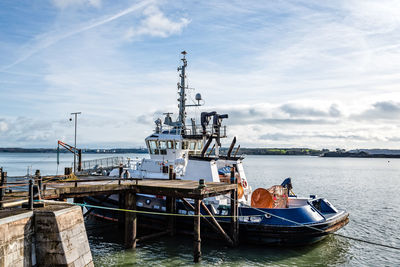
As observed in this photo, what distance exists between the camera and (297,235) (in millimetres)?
16125

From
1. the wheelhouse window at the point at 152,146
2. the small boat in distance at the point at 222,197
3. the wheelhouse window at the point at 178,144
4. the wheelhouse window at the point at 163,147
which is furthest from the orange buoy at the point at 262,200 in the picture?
the wheelhouse window at the point at 152,146

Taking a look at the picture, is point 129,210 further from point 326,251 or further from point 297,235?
point 326,251

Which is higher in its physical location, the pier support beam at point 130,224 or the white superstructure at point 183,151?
the white superstructure at point 183,151

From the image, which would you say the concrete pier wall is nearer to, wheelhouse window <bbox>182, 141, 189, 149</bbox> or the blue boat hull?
the blue boat hull

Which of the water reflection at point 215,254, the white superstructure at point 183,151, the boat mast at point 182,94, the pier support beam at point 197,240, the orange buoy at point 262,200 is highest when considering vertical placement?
the boat mast at point 182,94

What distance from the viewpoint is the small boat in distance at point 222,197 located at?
16.4m

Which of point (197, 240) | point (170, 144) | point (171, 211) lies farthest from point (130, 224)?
point (170, 144)

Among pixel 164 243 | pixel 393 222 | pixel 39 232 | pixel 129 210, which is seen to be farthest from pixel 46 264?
pixel 393 222

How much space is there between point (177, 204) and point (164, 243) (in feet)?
7.46

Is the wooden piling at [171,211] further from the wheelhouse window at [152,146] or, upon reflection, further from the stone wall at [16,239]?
the stone wall at [16,239]

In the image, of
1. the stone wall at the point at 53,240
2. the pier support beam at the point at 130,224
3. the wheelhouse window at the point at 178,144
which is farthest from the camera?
the wheelhouse window at the point at 178,144

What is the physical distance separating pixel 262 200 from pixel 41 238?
39.9 ft

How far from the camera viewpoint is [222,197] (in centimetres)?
1947

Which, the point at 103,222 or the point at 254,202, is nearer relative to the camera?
the point at 254,202
